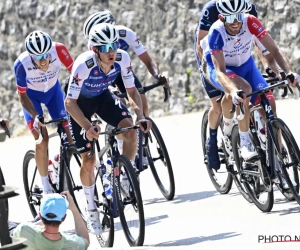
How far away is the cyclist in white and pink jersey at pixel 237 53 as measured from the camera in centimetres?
925

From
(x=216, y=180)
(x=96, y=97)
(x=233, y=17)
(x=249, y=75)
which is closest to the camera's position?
(x=233, y=17)

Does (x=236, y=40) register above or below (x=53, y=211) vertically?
above

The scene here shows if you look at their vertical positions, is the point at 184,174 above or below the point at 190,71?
below

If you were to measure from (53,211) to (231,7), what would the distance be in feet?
10.4

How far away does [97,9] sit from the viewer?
19828 mm

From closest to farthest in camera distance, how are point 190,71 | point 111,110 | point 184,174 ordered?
1. point 111,110
2. point 184,174
3. point 190,71

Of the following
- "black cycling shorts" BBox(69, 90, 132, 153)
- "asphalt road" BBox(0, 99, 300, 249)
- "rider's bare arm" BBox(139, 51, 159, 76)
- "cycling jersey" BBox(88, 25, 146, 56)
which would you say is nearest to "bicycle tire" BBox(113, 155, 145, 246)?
"asphalt road" BBox(0, 99, 300, 249)

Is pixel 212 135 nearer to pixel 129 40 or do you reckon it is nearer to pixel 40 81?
pixel 129 40

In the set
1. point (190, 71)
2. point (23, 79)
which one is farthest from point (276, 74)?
point (190, 71)

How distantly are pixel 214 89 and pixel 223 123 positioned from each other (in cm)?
37

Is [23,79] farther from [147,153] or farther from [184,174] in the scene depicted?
[184,174]

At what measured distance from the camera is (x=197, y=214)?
9.94 metres

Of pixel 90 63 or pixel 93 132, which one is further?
pixel 90 63

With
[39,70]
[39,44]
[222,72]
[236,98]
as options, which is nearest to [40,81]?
[39,70]
